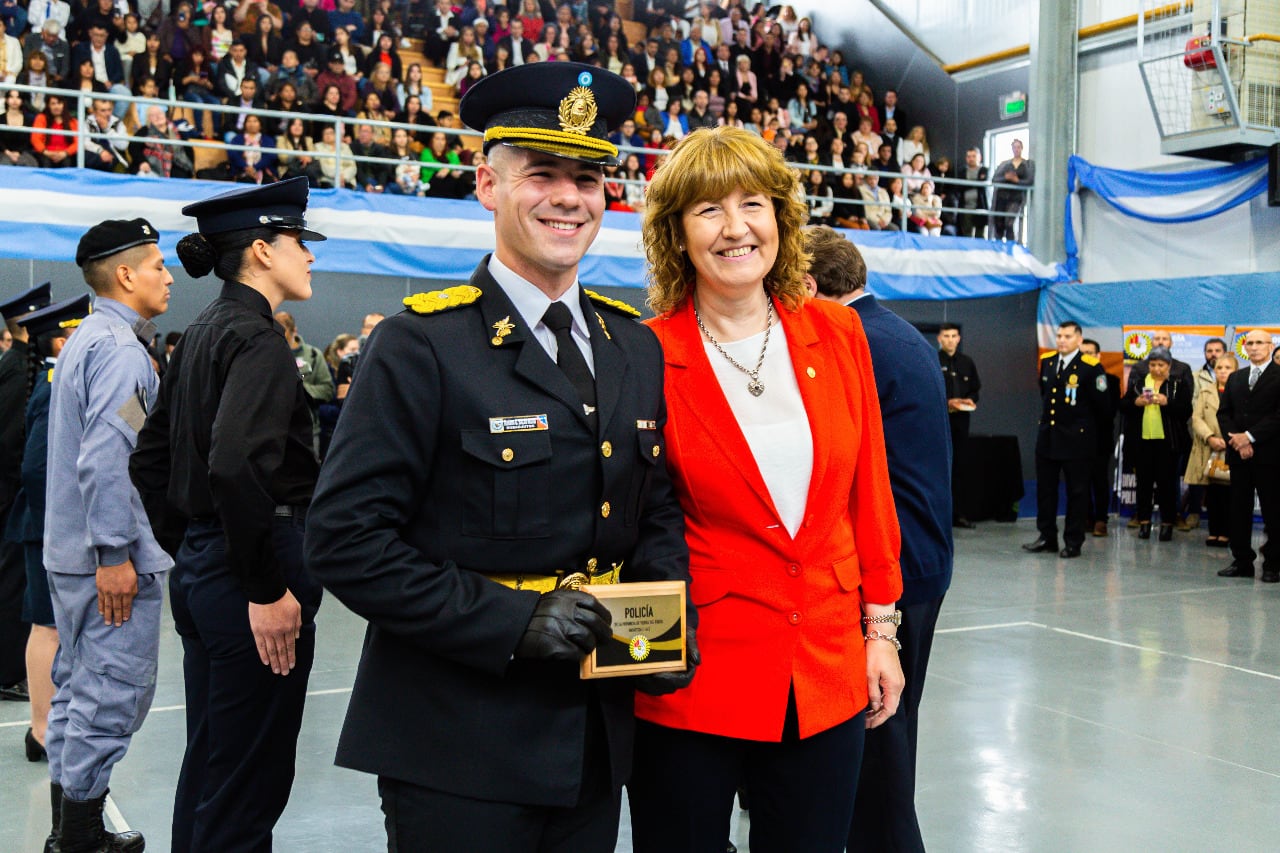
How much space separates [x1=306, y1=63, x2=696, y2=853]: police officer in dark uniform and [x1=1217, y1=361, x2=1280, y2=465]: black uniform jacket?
828 centimetres

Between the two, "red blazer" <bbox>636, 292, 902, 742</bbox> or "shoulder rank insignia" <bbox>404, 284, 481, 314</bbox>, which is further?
"red blazer" <bbox>636, 292, 902, 742</bbox>

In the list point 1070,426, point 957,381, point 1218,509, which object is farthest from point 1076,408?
point 1218,509

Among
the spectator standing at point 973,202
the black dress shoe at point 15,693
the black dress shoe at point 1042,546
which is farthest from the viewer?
the spectator standing at point 973,202

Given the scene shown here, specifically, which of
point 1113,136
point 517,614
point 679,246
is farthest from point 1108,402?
point 517,614

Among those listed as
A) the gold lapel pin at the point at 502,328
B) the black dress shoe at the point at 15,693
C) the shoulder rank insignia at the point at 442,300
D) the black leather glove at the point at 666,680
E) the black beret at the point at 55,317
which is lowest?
the black dress shoe at the point at 15,693

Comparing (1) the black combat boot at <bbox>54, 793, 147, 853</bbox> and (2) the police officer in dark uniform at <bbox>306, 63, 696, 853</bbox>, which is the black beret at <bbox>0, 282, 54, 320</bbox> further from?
(2) the police officer in dark uniform at <bbox>306, 63, 696, 853</bbox>

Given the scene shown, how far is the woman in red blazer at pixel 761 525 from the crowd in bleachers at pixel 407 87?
8.14 metres

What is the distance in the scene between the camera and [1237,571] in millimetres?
8578

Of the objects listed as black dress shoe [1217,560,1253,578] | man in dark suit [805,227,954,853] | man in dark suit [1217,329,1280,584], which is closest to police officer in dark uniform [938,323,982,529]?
man in dark suit [1217,329,1280,584]

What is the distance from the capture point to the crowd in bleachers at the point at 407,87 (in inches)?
417

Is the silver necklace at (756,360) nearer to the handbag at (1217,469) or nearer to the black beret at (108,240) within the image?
the black beret at (108,240)

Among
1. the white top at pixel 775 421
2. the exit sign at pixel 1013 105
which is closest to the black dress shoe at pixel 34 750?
the white top at pixel 775 421

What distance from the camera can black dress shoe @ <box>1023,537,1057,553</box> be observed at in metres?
9.89

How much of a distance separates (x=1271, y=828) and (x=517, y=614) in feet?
10.3
